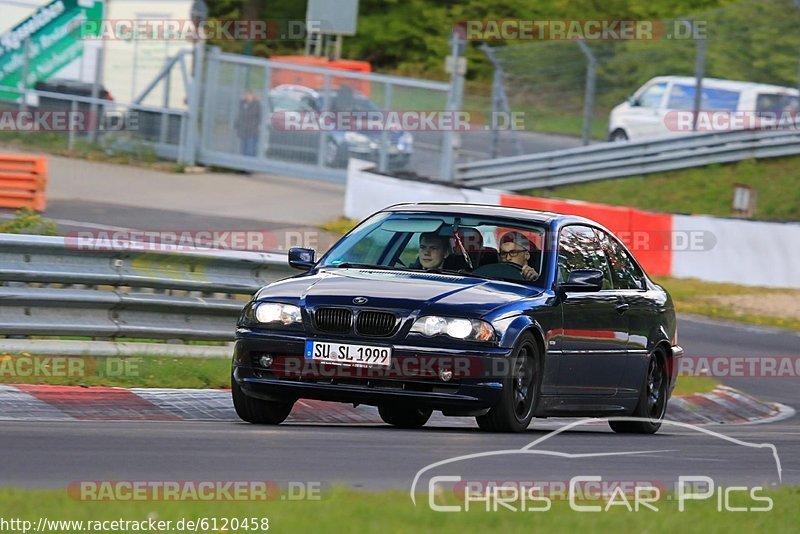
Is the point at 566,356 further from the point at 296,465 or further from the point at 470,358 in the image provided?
the point at 296,465

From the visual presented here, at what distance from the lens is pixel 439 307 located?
8.88 metres

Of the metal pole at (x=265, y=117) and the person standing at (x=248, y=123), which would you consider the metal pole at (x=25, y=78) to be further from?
the metal pole at (x=265, y=117)

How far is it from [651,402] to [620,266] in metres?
1.01

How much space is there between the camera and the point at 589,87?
97.2ft

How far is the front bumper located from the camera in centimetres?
886

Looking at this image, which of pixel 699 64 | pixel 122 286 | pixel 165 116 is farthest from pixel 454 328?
pixel 165 116

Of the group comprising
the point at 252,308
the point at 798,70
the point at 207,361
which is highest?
the point at 798,70

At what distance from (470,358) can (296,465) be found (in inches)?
80.1

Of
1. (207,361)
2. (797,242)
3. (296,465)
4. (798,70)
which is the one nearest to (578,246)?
(207,361)

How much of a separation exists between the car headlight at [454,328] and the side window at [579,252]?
1.22 meters

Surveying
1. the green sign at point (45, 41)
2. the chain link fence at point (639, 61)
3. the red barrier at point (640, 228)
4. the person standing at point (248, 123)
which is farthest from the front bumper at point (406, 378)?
the green sign at point (45, 41)

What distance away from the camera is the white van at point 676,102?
29.0 meters

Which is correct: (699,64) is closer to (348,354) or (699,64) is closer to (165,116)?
(165,116)
